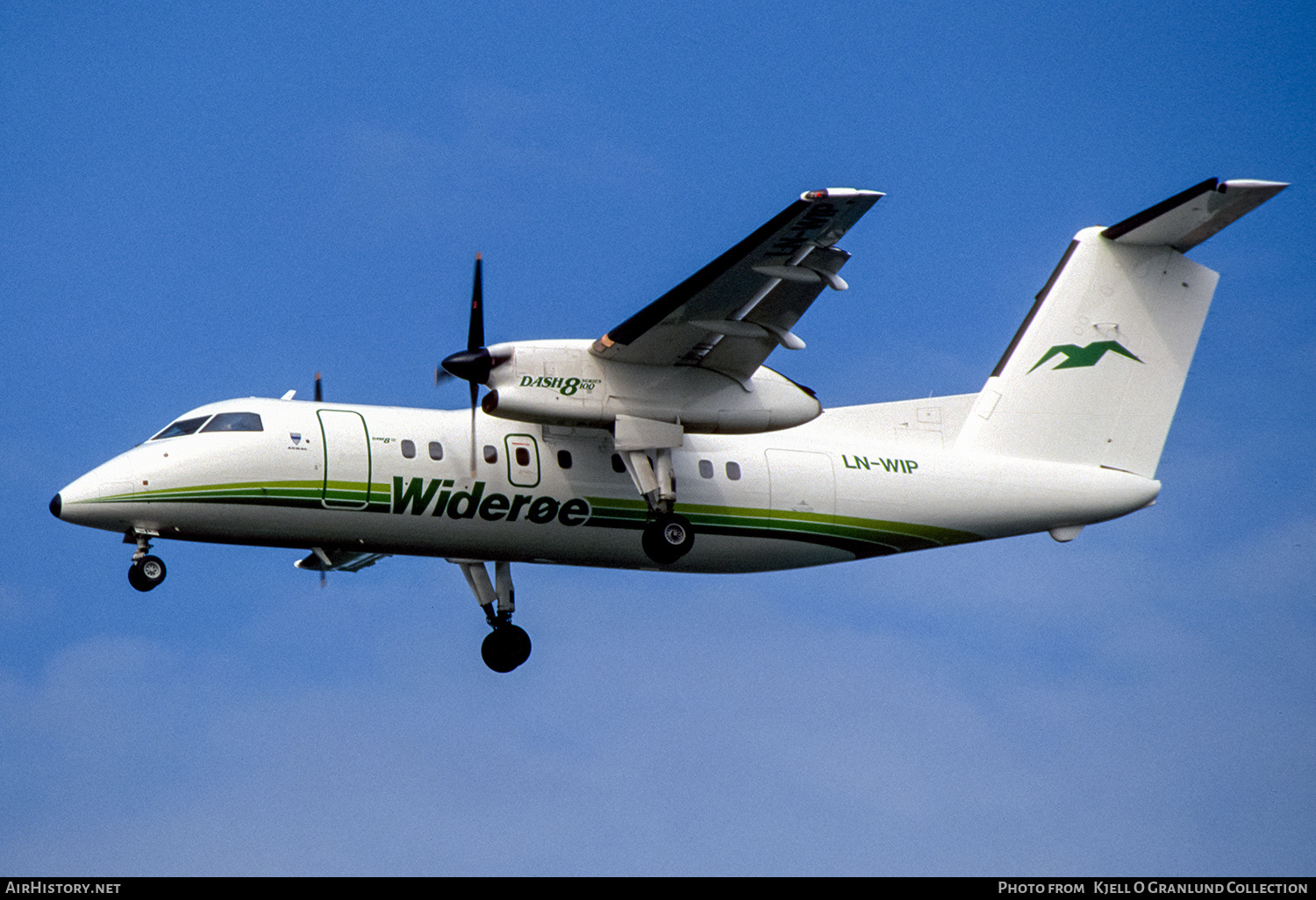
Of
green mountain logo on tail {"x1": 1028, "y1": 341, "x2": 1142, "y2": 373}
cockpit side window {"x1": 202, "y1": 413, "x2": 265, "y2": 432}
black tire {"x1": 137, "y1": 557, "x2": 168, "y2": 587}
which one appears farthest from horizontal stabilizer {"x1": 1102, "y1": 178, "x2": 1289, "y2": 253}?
black tire {"x1": 137, "y1": 557, "x2": 168, "y2": 587}

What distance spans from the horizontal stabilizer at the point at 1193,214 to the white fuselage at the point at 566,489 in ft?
9.74

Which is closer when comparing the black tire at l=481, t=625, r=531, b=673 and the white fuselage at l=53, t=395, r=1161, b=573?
the white fuselage at l=53, t=395, r=1161, b=573

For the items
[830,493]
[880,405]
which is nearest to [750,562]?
[830,493]

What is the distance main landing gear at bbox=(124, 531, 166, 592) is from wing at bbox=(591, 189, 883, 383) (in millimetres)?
5025

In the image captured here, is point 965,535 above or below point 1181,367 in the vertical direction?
below

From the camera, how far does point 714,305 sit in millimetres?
16328

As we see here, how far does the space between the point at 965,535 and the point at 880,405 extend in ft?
6.11

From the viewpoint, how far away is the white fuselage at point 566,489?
52.5 feet

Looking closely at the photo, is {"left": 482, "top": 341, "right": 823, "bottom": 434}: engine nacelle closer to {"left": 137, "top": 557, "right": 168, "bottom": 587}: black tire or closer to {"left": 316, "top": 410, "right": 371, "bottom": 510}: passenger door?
{"left": 316, "top": 410, "right": 371, "bottom": 510}: passenger door

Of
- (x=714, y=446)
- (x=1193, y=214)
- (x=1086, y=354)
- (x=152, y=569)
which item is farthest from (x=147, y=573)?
(x=1193, y=214)

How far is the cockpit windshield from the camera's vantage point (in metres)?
16.2

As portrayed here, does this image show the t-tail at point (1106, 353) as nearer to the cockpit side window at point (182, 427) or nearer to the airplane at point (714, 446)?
the airplane at point (714, 446)

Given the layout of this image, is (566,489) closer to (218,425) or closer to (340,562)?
(218,425)
